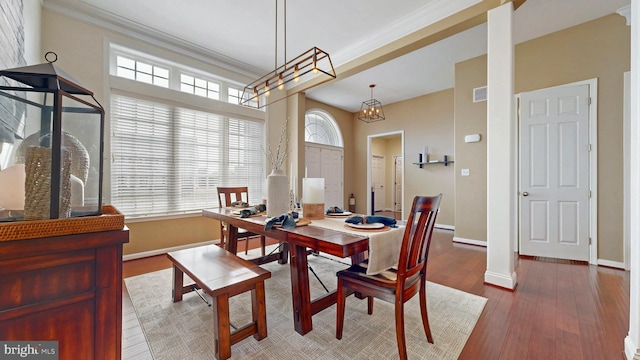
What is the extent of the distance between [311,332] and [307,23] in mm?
3431

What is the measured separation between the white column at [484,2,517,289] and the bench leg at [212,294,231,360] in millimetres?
2536

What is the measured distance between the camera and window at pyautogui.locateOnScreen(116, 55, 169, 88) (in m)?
3.30

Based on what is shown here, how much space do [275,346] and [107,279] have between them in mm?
1185

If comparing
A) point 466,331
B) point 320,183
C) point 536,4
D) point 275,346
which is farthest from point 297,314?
point 536,4

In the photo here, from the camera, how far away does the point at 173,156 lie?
11.8ft

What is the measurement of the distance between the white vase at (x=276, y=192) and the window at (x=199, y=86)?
9.25ft

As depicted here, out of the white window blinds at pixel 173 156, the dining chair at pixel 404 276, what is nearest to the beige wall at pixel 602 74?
the dining chair at pixel 404 276

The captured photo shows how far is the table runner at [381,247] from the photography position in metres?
1.46

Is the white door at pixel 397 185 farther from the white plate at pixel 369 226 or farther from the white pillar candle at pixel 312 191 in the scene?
the white plate at pixel 369 226

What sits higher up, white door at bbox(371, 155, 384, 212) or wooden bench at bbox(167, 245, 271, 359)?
white door at bbox(371, 155, 384, 212)

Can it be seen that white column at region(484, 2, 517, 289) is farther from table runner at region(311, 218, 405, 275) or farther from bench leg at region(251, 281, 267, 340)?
bench leg at region(251, 281, 267, 340)

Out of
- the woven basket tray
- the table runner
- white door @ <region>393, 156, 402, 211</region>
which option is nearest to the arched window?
white door @ <region>393, 156, 402, 211</region>

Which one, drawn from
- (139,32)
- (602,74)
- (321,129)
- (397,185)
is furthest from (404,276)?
(397,185)

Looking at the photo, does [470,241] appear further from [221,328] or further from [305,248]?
[221,328]
